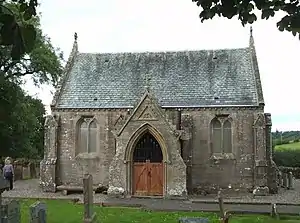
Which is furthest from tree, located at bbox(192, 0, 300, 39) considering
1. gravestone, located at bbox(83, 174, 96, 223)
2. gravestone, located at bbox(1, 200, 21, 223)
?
gravestone, located at bbox(83, 174, 96, 223)

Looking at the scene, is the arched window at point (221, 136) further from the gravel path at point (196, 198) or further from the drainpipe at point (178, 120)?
the gravel path at point (196, 198)

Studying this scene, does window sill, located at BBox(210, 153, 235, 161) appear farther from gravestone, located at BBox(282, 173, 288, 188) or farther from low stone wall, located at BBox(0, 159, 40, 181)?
low stone wall, located at BBox(0, 159, 40, 181)

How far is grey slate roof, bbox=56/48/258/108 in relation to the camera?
90.2ft

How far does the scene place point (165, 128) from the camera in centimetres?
2555

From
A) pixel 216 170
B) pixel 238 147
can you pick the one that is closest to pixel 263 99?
pixel 238 147

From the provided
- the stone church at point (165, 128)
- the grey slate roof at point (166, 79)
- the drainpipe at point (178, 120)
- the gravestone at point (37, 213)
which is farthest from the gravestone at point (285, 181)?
the gravestone at point (37, 213)

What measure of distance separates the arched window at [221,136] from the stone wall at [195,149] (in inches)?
12.4

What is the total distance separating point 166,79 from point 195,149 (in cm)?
476

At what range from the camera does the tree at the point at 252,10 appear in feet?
14.4

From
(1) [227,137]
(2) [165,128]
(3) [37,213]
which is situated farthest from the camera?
(1) [227,137]

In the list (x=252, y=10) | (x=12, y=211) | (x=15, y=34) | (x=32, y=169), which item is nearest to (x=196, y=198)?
(x=12, y=211)

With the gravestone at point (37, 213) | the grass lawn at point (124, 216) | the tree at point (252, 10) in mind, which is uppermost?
the tree at point (252, 10)

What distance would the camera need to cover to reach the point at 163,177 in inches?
1009

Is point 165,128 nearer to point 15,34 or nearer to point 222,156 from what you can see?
point 222,156
